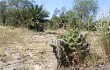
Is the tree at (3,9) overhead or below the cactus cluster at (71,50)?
overhead

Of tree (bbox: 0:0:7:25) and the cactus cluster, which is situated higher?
tree (bbox: 0:0:7:25)

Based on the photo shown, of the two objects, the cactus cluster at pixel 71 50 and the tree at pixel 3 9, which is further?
the tree at pixel 3 9

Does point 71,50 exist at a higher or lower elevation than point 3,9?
lower

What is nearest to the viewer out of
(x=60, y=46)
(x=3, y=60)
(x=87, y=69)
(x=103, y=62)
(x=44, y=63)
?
(x=87, y=69)

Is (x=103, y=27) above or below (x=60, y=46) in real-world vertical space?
above

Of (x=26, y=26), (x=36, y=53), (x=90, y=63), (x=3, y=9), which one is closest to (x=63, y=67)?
(x=90, y=63)

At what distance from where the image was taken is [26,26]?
2744 cm

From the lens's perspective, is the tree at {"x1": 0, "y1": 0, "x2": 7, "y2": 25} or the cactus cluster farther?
the tree at {"x1": 0, "y1": 0, "x2": 7, "y2": 25}

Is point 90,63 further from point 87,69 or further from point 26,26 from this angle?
point 26,26

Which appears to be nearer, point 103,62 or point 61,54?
point 103,62

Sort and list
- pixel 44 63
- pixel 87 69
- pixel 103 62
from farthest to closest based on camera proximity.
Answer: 1. pixel 44 63
2. pixel 103 62
3. pixel 87 69

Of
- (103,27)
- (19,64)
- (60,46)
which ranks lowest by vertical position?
(19,64)

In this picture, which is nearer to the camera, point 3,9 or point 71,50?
point 71,50

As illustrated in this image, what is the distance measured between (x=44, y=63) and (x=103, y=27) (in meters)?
2.26
